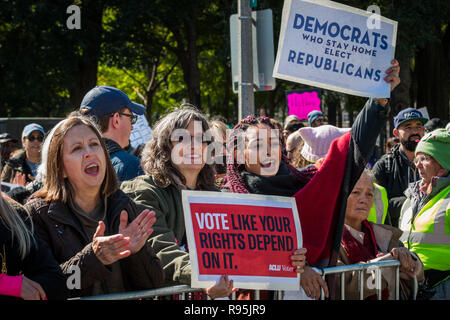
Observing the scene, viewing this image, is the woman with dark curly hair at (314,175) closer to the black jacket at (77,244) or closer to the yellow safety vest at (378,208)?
the black jacket at (77,244)

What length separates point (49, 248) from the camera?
303 centimetres

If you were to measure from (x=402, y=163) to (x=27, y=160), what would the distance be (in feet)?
15.2

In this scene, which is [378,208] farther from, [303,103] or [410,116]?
[303,103]

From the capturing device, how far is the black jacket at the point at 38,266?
2715mm

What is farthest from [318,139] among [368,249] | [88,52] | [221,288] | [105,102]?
[88,52]

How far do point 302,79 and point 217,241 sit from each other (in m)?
1.16

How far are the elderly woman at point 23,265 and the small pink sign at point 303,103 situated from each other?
10146 millimetres

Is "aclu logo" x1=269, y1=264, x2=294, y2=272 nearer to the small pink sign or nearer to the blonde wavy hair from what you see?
the blonde wavy hair

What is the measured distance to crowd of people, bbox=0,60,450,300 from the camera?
2.85 metres

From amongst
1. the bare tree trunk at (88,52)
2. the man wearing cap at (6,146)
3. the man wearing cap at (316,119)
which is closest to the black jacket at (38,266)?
the man wearing cap at (6,146)

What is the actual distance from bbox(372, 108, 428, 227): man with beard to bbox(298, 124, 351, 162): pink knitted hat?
4.25 feet

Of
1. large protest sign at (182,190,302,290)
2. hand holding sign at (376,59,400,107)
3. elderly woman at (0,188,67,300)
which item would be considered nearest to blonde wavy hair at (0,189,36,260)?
elderly woman at (0,188,67,300)

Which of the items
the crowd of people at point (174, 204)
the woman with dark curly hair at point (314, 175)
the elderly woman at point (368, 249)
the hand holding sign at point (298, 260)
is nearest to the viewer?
the crowd of people at point (174, 204)

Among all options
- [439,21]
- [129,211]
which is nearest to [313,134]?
[129,211]
